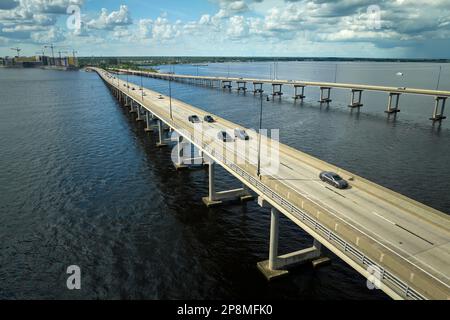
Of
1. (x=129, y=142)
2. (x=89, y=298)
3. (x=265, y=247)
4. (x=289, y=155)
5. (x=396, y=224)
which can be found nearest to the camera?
(x=396, y=224)

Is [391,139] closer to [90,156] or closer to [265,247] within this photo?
[265,247]

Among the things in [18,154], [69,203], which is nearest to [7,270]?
[69,203]

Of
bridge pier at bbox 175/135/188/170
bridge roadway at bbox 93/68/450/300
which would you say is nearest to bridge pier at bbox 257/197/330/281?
bridge roadway at bbox 93/68/450/300

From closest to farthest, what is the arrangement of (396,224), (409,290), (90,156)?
1. (409,290)
2. (396,224)
3. (90,156)

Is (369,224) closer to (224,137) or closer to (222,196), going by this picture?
(222,196)

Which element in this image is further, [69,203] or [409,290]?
[69,203]

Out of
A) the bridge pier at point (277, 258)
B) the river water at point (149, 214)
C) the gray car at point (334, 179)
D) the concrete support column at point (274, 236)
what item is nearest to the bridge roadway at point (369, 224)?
the gray car at point (334, 179)

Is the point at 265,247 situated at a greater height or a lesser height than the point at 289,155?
lesser

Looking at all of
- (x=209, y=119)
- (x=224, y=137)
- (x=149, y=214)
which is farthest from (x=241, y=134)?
(x=149, y=214)
